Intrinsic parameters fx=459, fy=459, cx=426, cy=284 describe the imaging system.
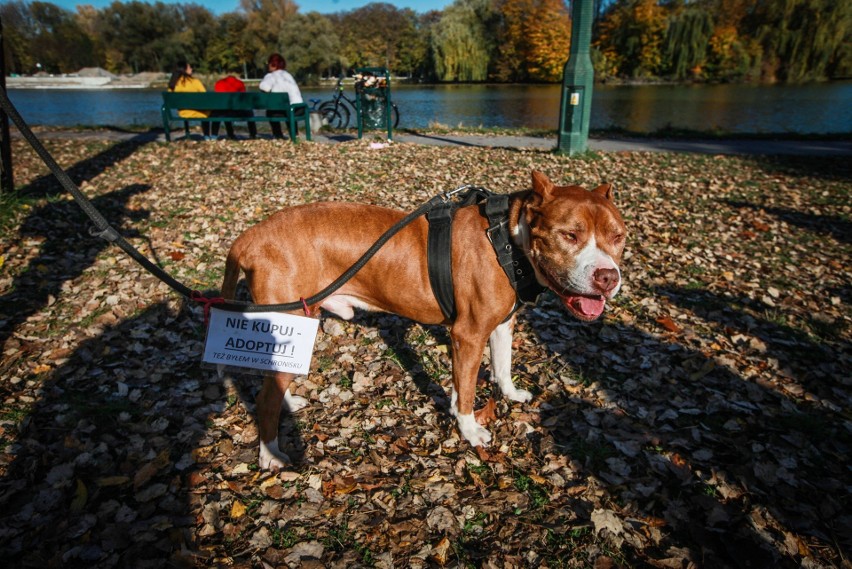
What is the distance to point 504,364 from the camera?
13.3 ft

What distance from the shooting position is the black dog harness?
10.2ft

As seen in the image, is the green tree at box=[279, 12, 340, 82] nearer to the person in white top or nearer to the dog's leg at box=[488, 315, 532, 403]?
the person in white top

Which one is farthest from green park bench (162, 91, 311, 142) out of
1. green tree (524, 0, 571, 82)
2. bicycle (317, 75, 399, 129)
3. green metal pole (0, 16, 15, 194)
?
green tree (524, 0, 571, 82)

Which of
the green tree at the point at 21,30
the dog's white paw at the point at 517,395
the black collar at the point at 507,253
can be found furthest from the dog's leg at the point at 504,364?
the green tree at the point at 21,30

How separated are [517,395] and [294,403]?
Result: 1.97 metres

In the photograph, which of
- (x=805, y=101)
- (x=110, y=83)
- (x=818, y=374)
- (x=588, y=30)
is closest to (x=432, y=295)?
(x=818, y=374)

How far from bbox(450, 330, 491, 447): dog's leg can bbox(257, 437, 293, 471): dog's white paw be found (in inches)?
53.1

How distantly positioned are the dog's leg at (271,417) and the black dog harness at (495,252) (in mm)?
1210

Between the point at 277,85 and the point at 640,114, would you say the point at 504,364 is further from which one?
the point at 640,114

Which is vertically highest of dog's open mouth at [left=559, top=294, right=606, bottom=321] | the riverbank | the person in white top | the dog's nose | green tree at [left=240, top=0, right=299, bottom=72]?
green tree at [left=240, top=0, right=299, bottom=72]

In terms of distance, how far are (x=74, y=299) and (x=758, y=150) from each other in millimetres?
17352

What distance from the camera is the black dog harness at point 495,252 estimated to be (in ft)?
→ 10.2

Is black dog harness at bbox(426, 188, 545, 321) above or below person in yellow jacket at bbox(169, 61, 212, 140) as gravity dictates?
below

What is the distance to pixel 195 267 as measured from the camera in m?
6.36
